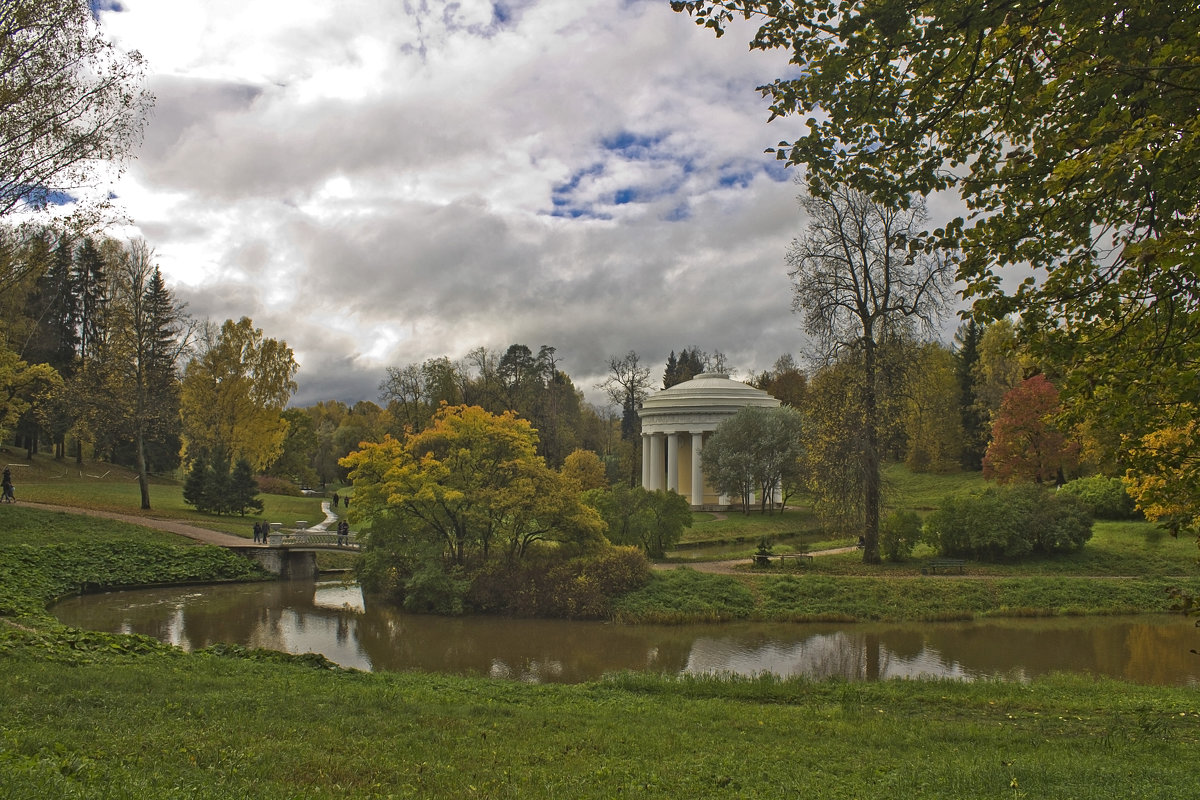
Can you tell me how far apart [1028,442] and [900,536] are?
1703cm

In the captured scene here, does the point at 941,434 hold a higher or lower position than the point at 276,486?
higher

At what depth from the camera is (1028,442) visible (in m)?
37.5

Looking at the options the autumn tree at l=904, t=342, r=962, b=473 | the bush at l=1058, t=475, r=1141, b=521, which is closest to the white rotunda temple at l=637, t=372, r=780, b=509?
the autumn tree at l=904, t=342, r=962, b=473

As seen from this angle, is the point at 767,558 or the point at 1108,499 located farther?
the point at 1108,499

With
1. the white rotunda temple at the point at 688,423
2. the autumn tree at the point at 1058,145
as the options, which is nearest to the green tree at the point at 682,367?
the white rotunda temple at the point at 688,423

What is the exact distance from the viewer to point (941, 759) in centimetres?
739

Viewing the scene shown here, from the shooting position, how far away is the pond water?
49.8 feet

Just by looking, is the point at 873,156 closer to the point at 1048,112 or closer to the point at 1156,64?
the point at 1048,112

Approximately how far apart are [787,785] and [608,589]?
597 inches

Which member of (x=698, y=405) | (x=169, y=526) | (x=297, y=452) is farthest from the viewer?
(x=297, y=452)

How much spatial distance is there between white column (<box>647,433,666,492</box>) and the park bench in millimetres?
27355

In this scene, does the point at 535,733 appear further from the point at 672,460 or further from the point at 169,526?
the point at 672,460

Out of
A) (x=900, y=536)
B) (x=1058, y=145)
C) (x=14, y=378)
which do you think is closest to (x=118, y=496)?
(x=14, y=378)

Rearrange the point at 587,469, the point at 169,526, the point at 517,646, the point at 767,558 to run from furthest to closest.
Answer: the point at 587,469 → the point at 169,526 → the point at 767,558 → the point at 517,646
